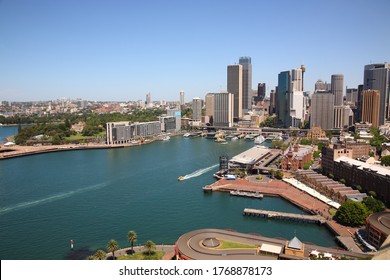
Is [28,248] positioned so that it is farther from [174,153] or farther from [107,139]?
[107,139]

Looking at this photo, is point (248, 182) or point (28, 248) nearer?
point (28, 248)

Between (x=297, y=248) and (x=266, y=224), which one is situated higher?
(x=297, y=248)

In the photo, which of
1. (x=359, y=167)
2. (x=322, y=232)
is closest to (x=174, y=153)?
(x=359, y=167)

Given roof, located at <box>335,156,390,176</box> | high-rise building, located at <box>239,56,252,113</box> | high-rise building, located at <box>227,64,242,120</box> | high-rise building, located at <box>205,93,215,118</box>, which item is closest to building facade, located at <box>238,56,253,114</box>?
high-rise building, located at <box>239,56,252,113</box>

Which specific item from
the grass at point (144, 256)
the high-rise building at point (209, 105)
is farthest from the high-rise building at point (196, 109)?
the grass at point (144, 256)

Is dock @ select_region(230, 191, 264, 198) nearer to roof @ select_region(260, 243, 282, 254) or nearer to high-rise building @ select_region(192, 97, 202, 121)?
roof @ select_region(260, 243, 282, 254)

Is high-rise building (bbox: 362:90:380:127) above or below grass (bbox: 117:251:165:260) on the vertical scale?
above

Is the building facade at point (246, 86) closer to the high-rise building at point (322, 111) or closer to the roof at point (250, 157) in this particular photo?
the high-rise building at point (322, 111)
